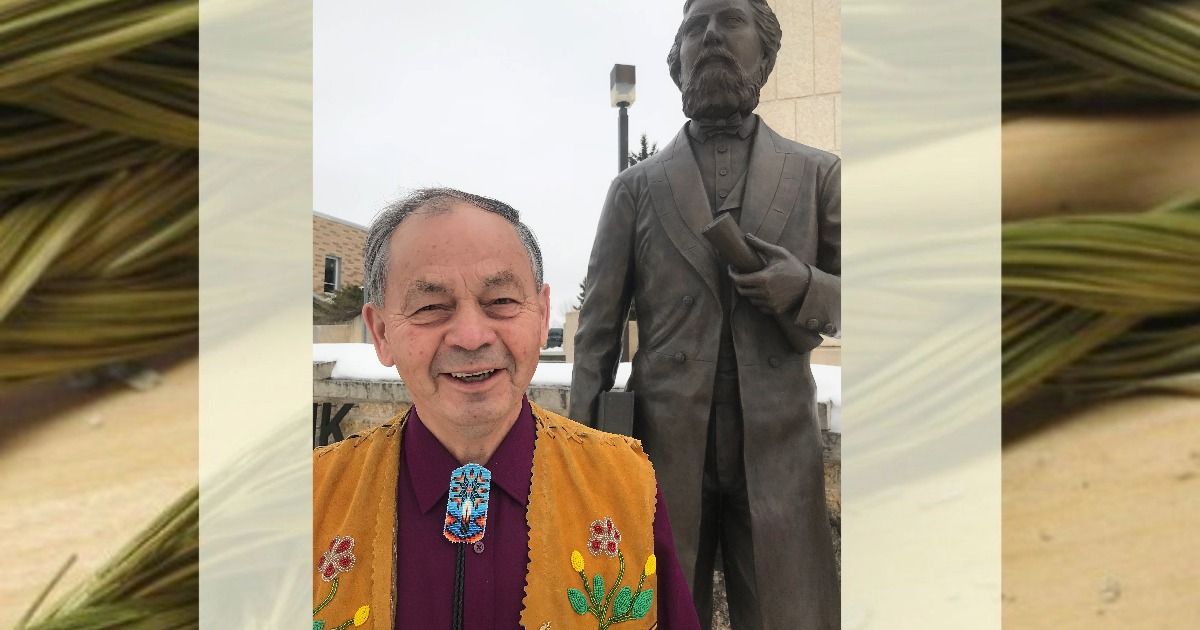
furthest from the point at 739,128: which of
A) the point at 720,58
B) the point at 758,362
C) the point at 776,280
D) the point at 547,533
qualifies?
the point at 547,533

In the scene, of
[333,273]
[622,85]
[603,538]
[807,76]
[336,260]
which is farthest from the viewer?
[333,273]

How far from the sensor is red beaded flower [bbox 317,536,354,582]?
941 millimetres

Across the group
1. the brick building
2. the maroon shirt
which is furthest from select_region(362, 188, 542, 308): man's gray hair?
the brick building

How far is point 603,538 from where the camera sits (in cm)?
103

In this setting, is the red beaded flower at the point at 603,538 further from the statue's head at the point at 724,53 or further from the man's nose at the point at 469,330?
the statue's head at the point at 724,53

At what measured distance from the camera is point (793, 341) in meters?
1.52

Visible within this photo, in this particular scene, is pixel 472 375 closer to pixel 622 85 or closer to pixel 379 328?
pixel 379 328

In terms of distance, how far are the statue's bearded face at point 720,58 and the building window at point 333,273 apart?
3012 millimetres

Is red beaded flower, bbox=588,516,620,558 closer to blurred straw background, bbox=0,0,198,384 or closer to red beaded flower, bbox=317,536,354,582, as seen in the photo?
red beaded flower, bbox=317,536,354,582

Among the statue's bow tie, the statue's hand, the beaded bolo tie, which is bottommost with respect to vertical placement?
the beaded bolo tie

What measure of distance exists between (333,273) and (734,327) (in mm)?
3574

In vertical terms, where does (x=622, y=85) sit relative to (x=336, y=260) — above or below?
above

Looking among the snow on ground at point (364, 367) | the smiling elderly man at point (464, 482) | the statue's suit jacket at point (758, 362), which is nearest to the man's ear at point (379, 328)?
the smiling elderly man at point (464, 482)

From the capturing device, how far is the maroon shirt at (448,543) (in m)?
0.93
